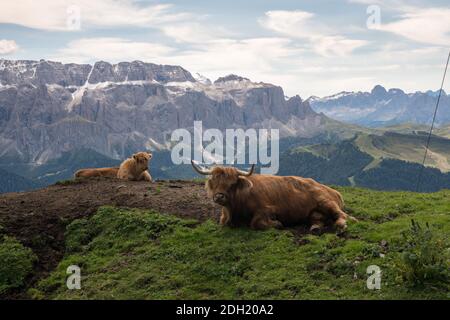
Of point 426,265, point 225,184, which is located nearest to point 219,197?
point 225,184

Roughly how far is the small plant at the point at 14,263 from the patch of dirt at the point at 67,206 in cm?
32

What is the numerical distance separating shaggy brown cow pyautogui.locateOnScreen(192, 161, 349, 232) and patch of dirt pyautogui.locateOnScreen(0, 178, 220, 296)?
8.67ft

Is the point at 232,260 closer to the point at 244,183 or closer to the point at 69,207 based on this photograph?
the point at 244,183

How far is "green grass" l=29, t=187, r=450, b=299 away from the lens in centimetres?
1223

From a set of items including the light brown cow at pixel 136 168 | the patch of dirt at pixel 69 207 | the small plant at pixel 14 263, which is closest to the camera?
the small plant at pixel 14 263

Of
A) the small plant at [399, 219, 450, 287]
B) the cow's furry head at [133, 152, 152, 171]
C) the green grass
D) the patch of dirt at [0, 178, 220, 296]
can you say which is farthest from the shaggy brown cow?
the cow's furry head at [133, 152, 152, 171]

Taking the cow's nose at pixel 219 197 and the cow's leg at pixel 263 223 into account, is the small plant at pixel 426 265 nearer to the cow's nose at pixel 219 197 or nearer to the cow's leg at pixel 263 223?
the cow's leg at pixel 263 223

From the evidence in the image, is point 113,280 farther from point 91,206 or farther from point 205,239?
point 91,206

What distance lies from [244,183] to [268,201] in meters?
1.10

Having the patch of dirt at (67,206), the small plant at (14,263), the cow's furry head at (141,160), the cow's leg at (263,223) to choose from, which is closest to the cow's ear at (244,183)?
→ the cow's leg at (263,223)

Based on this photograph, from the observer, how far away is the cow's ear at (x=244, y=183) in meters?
16.6

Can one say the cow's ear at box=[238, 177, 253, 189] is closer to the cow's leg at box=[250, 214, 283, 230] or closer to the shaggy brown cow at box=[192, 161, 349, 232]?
the shaggy brown cow at box=[192, 161, 349, 232]

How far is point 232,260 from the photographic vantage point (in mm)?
14570
